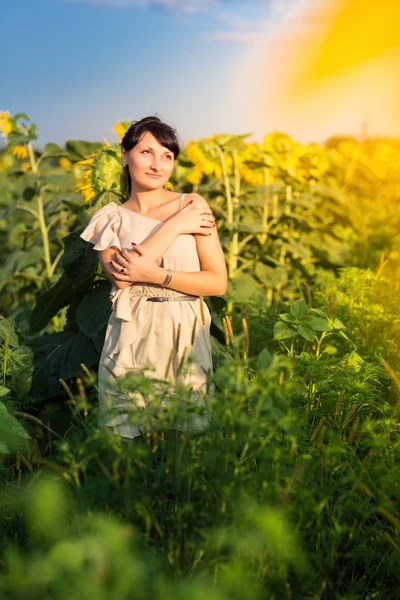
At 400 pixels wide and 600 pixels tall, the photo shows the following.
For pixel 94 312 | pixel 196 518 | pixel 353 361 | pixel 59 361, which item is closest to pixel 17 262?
pixel 59 361

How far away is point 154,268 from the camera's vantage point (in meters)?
2.22

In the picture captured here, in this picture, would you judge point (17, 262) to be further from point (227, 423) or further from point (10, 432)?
point (227, 423)

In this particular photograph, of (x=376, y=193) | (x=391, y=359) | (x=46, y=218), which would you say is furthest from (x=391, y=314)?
(x=376, y=193)

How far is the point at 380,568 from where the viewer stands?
1.97 metres

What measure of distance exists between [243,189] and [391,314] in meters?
1.91

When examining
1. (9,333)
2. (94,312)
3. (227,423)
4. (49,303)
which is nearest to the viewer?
(227,423)

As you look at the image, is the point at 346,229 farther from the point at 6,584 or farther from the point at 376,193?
the point at 6,584

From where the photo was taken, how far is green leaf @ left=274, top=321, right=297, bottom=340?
2.66 metres

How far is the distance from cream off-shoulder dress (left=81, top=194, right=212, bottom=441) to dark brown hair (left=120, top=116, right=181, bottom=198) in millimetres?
249

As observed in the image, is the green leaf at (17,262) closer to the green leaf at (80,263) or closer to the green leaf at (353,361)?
the green leaf at (80,263)

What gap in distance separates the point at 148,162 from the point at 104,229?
0.89 feet

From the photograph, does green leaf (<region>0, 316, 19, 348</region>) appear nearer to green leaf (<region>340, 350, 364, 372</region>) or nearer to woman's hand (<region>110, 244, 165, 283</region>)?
woman's hand (<region>110, 244, 165, 283</region>)

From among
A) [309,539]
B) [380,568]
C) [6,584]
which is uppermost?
[6,584]

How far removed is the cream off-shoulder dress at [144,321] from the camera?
7.52 ft
